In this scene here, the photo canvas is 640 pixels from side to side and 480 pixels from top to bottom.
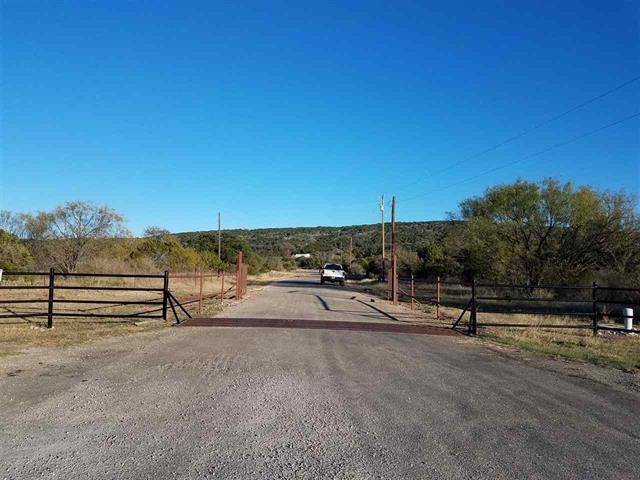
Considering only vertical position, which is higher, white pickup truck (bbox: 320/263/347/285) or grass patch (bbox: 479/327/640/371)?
white pickup truck (bbox: 320/263/347/285)

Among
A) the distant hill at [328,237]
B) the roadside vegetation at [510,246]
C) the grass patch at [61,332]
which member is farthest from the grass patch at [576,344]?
the distant hill at [328,237]

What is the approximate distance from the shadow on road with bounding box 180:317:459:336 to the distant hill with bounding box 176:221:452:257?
71532mm

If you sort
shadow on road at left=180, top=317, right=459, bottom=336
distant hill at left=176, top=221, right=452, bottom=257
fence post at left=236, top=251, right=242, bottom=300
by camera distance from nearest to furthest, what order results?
shadow on road at left=180, top=317, right=459, bottom=336, fence post at left=236, top=251, right=242, bottom=300, distant hill at left=176, top=221, right=452, bottom=257

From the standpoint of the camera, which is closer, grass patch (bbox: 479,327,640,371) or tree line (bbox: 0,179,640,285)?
grass patch (bbox: 479,327,640,371)

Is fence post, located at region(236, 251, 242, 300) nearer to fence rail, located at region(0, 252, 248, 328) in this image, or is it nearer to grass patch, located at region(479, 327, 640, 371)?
fence rail, located at region(0, 252, 248, 328)

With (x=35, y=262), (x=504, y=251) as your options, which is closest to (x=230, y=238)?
→ (x=35, y=262)

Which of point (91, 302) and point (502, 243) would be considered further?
point (502, 243)

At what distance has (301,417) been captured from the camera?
6.36 metres

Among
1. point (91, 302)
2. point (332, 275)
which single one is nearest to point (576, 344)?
point (91, 302)

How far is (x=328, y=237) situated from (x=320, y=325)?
143 metres

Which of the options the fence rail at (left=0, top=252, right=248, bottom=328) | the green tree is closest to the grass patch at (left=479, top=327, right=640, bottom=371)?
the fence rail at (left=0, top=252, right=248, bottom=328)

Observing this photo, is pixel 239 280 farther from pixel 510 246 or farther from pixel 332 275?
pixel 332 275

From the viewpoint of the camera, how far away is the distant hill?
113 m

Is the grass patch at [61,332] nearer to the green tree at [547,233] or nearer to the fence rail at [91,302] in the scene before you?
the fence rail at [91,302]
